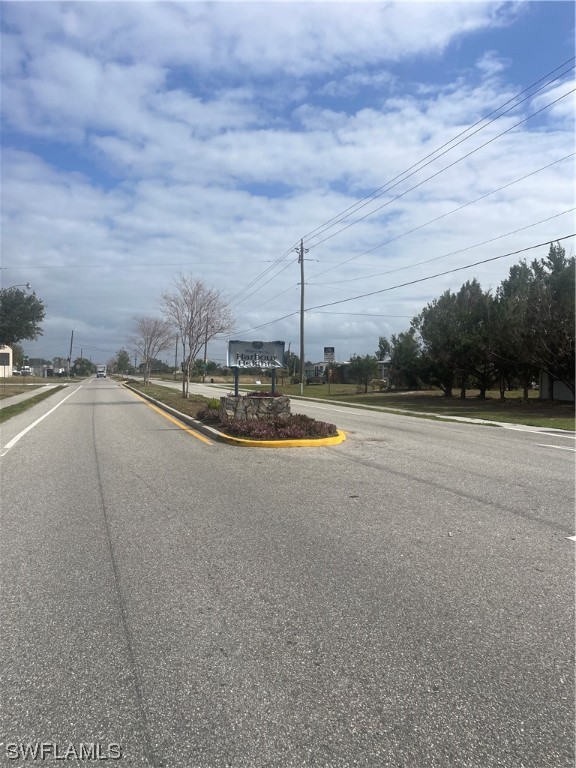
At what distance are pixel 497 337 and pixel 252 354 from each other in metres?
16.0

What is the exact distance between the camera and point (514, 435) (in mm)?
18266

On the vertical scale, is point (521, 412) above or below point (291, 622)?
above

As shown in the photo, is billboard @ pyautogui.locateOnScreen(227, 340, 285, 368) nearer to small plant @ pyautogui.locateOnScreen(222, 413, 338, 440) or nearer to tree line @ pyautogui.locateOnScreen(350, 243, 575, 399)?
small plant @ pyautogui.locateOnScreen(222, 413, 338, 440)

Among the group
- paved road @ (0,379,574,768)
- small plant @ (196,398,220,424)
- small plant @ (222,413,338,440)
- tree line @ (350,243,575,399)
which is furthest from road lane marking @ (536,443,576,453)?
tree line @ (350,243,575,399)

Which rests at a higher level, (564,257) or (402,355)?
(564,257)

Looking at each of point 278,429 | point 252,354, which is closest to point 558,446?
point 278,429

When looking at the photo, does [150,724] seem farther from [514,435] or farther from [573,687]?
[514,435]

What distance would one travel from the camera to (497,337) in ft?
106

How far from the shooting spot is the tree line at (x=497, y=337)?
28.0 m

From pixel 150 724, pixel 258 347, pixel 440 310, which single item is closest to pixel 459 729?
pixel 150 724

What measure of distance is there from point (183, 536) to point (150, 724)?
11.3 ft

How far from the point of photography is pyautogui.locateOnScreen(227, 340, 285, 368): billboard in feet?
69.4

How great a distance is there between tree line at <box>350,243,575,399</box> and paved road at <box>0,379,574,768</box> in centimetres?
2047

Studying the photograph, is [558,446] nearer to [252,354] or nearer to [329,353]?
[252,354]
